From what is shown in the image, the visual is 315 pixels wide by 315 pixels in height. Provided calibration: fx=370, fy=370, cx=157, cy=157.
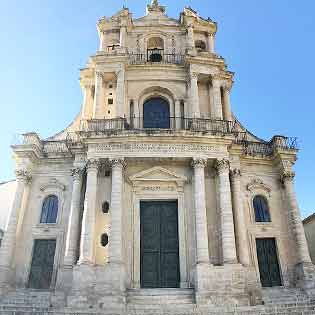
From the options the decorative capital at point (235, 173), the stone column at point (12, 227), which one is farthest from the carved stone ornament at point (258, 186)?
the stone column at point (12, 227)

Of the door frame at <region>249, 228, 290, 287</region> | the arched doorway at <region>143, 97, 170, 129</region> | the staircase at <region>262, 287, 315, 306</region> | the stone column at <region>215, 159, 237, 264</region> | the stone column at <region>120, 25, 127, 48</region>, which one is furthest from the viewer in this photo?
the stone column at <region>120, 25, 127, 48</region>

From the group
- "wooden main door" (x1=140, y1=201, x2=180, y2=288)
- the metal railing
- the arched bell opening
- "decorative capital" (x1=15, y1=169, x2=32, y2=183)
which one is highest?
the arched bell opening

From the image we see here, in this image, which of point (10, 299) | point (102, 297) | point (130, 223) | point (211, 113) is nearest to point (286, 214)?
point (211, 113)

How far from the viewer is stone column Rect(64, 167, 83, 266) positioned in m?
17.0

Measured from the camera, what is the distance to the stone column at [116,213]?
1623 centimetres

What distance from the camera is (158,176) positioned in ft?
62.4

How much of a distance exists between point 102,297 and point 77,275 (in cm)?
148

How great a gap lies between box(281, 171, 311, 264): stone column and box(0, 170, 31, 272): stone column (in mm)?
13812

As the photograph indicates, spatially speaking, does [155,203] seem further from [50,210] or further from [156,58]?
[156,58]

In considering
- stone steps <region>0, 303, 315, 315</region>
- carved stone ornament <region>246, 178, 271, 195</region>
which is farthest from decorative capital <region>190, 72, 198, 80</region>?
stone steps <region>0, 303, 315, 315</region>

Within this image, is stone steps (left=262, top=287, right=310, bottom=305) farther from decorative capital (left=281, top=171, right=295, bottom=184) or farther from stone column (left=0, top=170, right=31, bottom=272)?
stone column (left=0, top=170, right=31, bottom=272)

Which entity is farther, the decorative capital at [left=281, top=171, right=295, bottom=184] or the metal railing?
the metal railing

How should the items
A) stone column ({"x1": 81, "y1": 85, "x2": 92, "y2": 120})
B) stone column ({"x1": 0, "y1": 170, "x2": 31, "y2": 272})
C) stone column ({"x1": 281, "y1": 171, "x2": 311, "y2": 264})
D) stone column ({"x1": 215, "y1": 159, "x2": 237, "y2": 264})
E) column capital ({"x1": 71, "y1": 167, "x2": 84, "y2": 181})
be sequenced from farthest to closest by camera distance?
stone column ({"x1": 81, "y1": 85, "x2": 92, "y2": 120})
column capital ({"x1": 71, "y1": 167, "x2": 84, "y2": 181})
stone column ({"x1": 281, "y1": 171, "x2": 311, "y2": 264})
stone column ({"x1": 0, "y1": 170, "x2": 31, "y2": 272})
stone column ({"x1": 215, "y1": 159, "x2": 237, "y2": 264})

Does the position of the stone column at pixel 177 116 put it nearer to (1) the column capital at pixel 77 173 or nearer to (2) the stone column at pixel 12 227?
(1) the column capital at pixel 77 173
